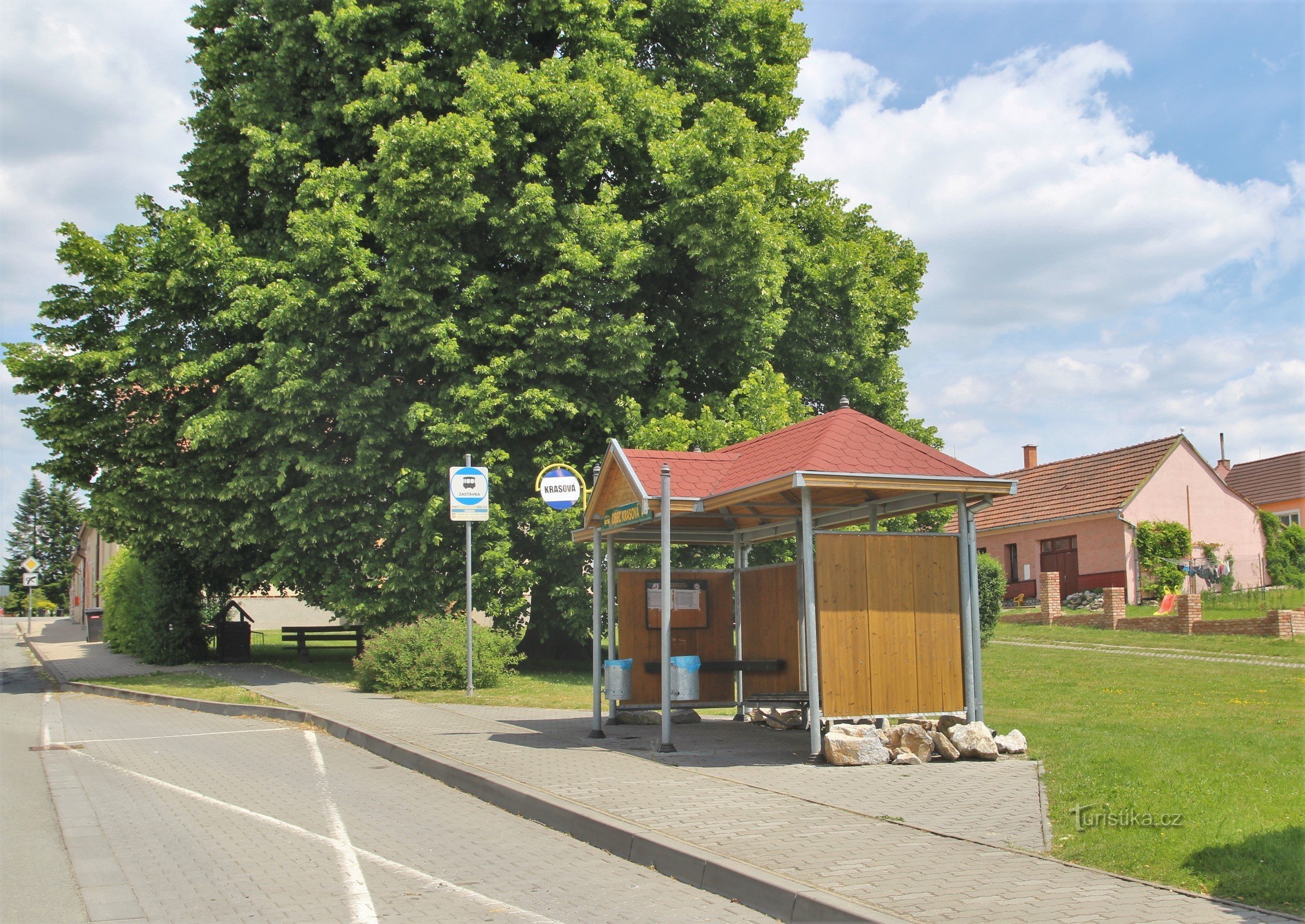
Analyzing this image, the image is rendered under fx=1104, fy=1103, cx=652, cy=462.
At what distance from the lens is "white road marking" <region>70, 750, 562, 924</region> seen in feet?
19.6

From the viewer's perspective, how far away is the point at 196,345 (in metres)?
21.3

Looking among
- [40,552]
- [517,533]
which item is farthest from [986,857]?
[40,552]

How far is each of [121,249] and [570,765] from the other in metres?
15.8

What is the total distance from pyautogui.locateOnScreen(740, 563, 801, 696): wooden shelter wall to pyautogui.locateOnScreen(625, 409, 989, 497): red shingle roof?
1458 millimetres

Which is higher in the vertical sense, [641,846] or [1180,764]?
[1180,764]

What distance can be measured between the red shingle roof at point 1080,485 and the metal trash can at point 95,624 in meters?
32.4

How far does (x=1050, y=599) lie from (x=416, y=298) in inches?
802

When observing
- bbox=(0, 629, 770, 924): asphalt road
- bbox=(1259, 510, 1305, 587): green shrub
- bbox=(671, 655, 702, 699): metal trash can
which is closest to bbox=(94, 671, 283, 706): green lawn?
bbox=(0, 629, 770, 924): asphalt road

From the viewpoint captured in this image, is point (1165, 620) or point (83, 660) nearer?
point (1165, 620)

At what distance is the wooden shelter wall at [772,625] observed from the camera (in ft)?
43.4

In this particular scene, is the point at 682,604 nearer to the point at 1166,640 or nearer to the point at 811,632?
the point at 811,632

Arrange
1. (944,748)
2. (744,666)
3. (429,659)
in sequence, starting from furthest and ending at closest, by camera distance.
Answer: (429,659), (744,666), (944,748)

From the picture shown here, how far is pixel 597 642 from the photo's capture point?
42.3 ft

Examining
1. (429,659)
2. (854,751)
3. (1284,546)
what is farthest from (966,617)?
(1284,546)
